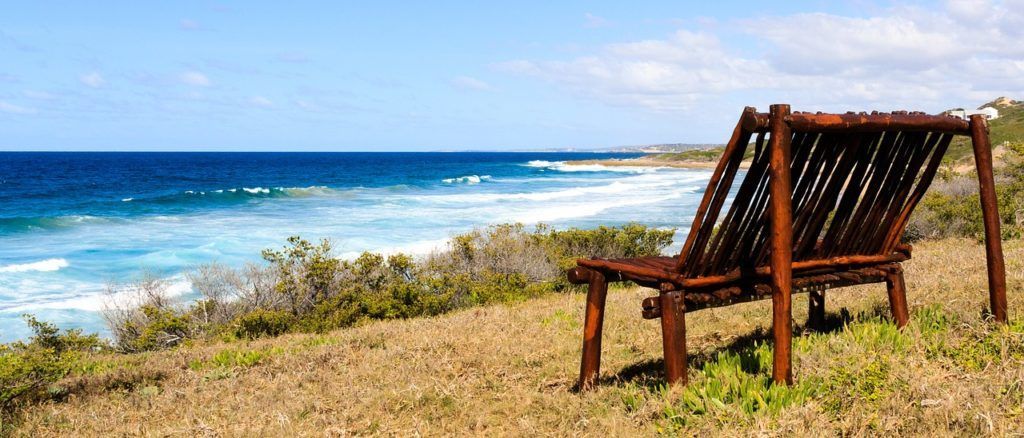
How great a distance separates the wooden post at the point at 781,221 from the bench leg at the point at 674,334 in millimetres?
486

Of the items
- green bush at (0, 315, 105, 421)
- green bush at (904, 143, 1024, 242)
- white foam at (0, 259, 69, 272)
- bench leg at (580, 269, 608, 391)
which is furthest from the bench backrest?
white foam at (0, 259, 69, 272)

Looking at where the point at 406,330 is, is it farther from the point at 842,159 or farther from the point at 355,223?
the point at 355,223

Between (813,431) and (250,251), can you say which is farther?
(250,251)

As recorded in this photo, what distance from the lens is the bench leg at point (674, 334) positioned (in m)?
3.94

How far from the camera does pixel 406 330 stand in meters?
8.12

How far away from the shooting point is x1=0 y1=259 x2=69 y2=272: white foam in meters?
21.8

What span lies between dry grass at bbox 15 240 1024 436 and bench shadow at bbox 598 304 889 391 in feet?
0.10

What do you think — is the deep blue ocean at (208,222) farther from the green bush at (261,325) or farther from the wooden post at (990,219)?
the wooden post at (990,219)

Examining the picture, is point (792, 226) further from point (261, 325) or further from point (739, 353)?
point (261, 325)

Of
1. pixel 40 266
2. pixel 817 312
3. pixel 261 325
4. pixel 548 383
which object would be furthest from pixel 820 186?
pixel 40 266

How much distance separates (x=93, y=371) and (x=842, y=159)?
22.9ft

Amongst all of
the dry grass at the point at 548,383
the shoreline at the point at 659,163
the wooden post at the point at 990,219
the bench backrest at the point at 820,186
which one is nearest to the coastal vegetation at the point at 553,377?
the dry grass at the point at 548,383

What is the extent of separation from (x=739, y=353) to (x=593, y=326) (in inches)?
46.5

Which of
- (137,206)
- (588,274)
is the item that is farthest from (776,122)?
(137,206)
